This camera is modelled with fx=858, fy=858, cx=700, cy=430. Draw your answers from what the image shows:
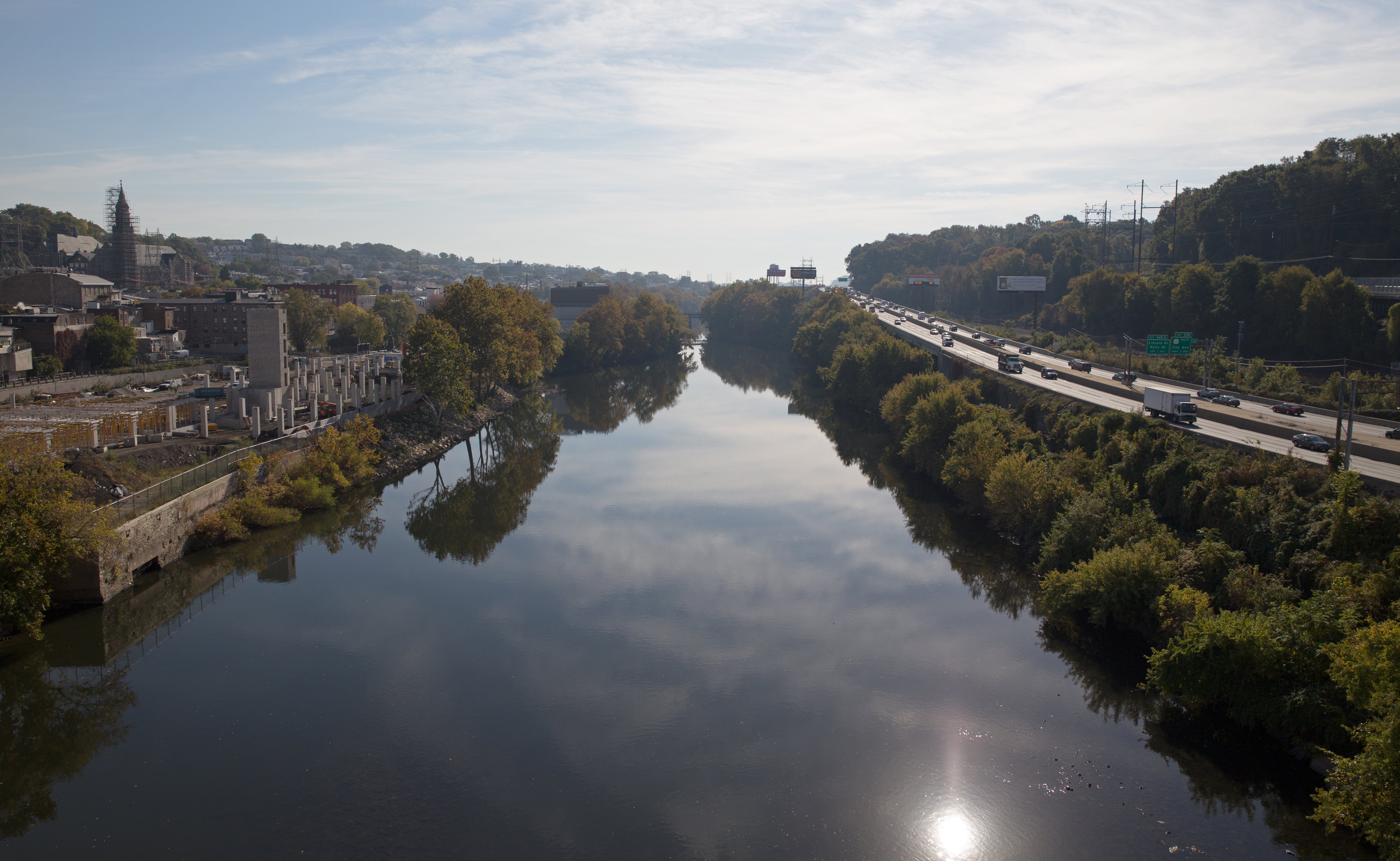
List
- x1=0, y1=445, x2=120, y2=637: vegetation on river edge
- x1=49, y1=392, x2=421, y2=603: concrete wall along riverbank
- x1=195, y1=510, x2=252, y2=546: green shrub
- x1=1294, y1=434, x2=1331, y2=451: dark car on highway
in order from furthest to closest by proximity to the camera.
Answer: x1=195, y1=510, x2=252, y2=546: green shrub < x1=1294, y1=434, x2=1331, y2=451: dark car on highway < x1=49, y1=392, x2=421, y2=603: concrete wall along riverbank < x1=0, y1=445, x2=120, y2=637: vegetation on river edge

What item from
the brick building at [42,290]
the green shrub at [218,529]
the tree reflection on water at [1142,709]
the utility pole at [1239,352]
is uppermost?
the brick building at [42,290]

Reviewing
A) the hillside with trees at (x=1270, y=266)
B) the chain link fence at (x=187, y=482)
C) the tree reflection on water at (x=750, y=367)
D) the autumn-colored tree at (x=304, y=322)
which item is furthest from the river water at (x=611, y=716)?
the autumn-colored tree at (x=304, y=322)

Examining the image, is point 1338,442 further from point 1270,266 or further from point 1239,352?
point 1270,266

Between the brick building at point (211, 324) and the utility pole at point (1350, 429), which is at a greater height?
the brick building at point (211, 324)

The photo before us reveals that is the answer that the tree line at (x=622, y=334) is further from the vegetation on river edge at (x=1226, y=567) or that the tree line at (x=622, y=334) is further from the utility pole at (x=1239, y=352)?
the utility pole at (x=1239, y=352)

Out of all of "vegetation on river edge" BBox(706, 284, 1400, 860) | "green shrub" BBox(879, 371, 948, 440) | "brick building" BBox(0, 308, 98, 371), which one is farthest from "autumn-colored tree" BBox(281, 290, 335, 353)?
"vegetation on river edge" BBox(706, 284, 1400, 860)

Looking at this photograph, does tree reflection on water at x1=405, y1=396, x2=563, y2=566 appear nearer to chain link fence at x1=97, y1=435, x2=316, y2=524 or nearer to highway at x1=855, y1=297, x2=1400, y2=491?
chain link fence at x1=97, y1=435, x2=316, y2=524

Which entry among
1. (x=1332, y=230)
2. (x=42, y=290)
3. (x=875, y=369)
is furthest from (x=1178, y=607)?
(x=42, y=290)
